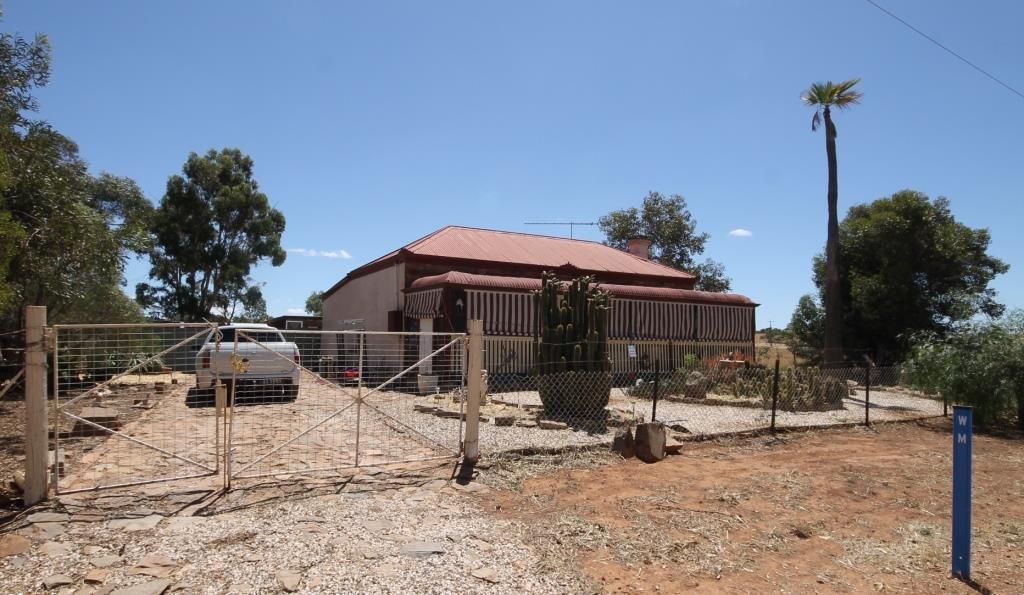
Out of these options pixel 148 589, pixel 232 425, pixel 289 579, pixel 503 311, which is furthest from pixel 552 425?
pixel 503 311

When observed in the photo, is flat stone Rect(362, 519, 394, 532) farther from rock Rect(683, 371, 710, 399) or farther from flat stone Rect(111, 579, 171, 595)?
rock Rect(683, 371, 710, 399)

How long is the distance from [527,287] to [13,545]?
47.2 feet

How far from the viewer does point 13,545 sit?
472cm

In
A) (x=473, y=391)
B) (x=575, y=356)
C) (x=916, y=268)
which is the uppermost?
(x=916, y=268)

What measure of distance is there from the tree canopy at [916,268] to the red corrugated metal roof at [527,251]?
25.2ft

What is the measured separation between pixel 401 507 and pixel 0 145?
7.31m

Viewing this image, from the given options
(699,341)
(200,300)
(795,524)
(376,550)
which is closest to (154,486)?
(376,550)

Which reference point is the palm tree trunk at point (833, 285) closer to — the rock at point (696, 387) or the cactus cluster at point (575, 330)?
the rock at point (696, 387)

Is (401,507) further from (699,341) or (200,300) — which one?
(200,300)

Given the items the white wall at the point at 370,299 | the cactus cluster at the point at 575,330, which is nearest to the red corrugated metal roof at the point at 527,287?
the white wall at the point at 370,299

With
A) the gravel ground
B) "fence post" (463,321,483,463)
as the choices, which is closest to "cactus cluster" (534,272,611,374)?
"fence post" (463,321,483,463)

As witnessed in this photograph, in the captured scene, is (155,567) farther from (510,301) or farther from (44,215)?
(510,301)

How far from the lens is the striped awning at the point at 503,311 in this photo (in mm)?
17688

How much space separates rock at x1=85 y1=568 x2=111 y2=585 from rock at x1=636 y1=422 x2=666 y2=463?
6.04 m
